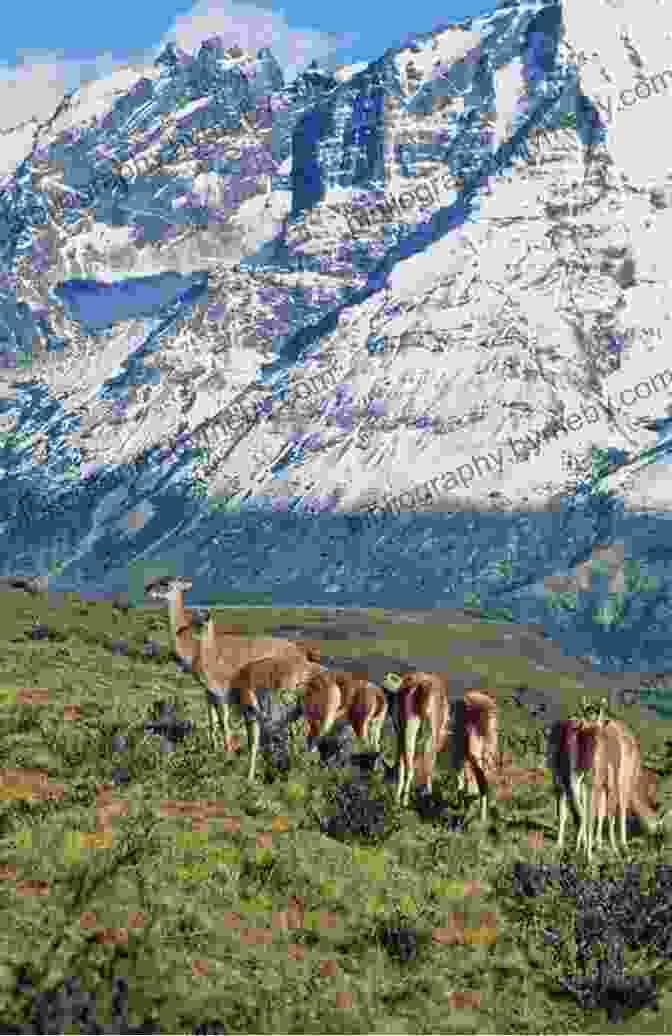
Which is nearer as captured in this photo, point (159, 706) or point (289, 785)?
point (289, 785)

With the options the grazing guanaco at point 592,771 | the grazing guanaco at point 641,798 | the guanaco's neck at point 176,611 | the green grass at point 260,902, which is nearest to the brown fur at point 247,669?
the guanaco's neck at point 176,611

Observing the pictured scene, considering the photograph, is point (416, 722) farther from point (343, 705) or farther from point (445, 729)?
point (343, 705)

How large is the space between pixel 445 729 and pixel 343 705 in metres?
3.04

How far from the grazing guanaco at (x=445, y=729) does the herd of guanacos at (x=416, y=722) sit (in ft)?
0.06

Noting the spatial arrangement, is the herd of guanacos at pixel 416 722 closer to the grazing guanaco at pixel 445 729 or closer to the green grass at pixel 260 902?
the grazing guanaco at pixel 445 729

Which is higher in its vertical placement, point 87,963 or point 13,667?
point 13,667

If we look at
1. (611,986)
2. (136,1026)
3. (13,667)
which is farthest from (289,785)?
(13,667)

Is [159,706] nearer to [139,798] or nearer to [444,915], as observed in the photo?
[139,798]

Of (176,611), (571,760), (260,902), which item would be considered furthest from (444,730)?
(260,902)

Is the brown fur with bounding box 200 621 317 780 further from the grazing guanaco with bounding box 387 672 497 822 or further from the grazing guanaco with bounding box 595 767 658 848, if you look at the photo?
the grazing guanaco with bounding box 595 767 658 848

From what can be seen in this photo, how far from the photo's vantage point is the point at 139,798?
33719 millimetres

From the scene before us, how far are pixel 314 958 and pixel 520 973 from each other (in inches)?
132

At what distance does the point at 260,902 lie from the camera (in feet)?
94.9

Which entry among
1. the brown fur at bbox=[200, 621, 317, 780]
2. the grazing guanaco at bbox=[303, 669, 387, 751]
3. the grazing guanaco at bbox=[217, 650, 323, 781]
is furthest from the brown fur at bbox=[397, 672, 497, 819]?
the brown fur at bbox=[200, 621, 317, 780]
